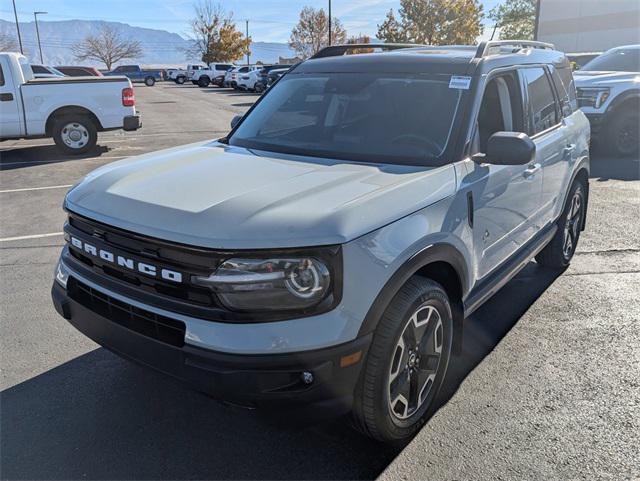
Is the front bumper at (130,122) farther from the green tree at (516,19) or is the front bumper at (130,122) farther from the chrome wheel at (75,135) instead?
the green tree at (516,19)

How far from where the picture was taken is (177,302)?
92.6 inches

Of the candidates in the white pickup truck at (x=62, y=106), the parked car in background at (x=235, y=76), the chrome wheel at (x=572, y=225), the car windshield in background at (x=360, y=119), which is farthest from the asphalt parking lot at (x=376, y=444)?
the parked car in background at (x=235, y=76)

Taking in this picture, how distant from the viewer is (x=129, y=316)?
256 cm

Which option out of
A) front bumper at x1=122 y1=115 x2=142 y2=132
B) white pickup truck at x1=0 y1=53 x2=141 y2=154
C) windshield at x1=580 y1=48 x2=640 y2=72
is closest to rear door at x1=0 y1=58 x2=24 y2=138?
white pickup truck at x1=0 y1=53 x2=141 y2=154

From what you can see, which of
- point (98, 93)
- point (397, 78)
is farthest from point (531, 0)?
point (397, 78)

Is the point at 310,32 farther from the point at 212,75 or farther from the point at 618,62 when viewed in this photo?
the point at 618,62

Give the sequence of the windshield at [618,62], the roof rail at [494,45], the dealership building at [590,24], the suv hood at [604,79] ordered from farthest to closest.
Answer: the dealership building at [590,24], the windshield at [618,62], the suv hood at [604,79], the roof rail at [494,45]

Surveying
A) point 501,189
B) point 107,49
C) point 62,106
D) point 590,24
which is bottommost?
point 501,189

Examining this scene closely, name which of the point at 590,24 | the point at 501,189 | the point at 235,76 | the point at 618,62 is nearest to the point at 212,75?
the point at 235,76

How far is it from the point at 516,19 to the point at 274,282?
63.3 meters

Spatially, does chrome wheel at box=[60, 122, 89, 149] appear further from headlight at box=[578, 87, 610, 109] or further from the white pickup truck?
headlight at box=[578, 87, 610, 109]

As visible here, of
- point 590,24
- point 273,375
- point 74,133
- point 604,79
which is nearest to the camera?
point 273,375

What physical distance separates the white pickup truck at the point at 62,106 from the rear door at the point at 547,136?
912cm

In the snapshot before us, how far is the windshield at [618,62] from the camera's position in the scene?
11572mm
